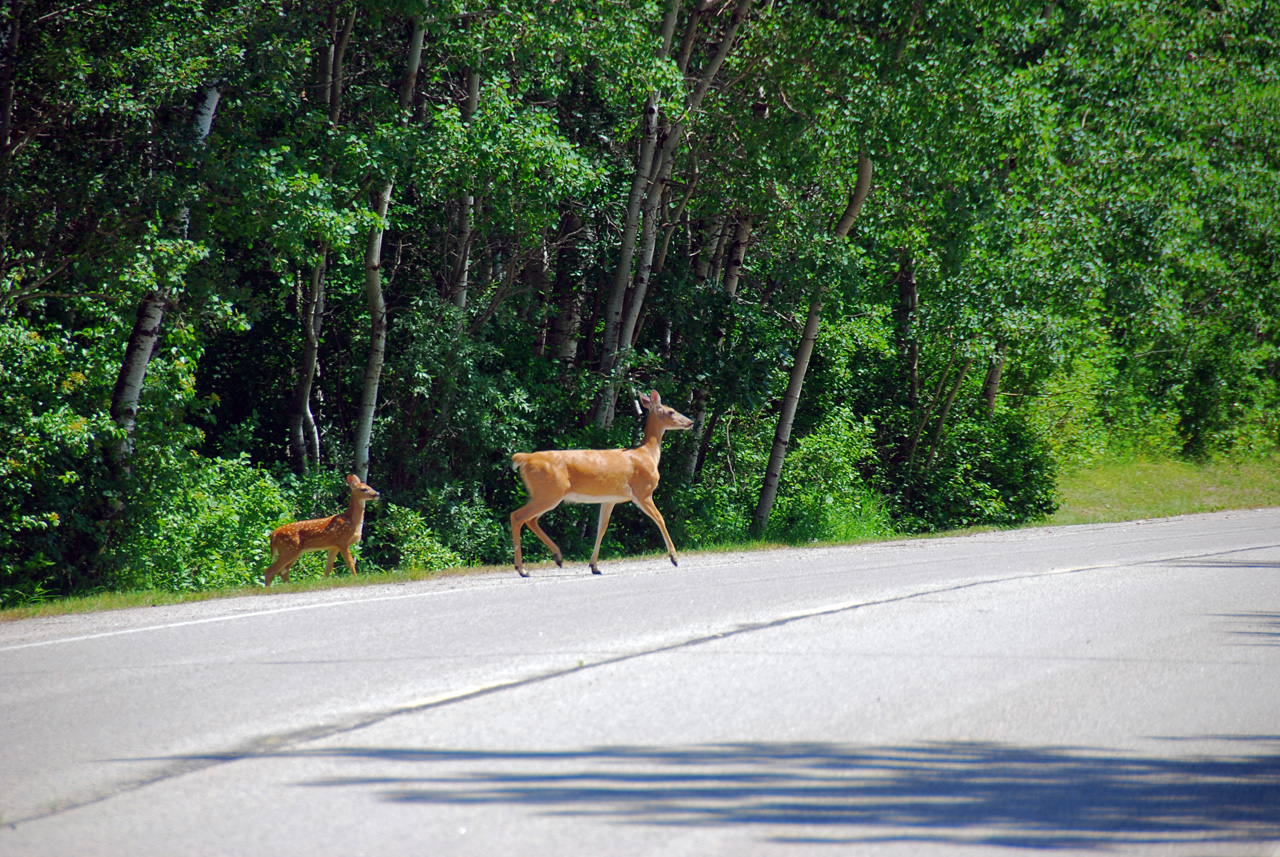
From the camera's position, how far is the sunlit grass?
26.5 metres

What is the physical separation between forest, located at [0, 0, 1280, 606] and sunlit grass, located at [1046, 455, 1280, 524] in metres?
1.28

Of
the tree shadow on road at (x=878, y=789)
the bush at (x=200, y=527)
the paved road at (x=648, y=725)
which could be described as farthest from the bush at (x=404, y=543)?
the tree shadow on road at (x=878, y=789)

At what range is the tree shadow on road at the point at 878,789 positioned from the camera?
4688mm

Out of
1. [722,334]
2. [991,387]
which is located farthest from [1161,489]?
[722,334]

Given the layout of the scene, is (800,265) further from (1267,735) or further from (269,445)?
(1267,735)

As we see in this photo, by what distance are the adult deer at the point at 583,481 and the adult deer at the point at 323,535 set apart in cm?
200

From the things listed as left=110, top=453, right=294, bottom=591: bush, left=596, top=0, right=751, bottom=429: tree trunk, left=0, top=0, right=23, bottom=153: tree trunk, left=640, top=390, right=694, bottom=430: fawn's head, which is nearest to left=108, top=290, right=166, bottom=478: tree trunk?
left=110, top=453, right=294, bottom=591: bush

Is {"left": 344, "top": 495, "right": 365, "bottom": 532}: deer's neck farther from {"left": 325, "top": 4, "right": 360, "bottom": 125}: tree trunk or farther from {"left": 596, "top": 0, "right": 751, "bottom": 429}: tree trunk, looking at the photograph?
{"left": 596, "top": 0, "right": 751, "bottom": 429}: tree trunk

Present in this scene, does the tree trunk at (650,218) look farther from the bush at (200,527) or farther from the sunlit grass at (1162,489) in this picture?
the sunlit grass at (1162,489)

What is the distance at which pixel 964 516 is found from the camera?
25547 mm

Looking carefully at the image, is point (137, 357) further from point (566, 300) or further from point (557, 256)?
point (566, 300)

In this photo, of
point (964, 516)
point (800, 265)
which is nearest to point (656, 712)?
point (800, 265)

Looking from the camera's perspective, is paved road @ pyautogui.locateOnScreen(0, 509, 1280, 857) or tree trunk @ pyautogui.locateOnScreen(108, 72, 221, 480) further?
tree trunk @ pyautogui.locateOnScreen(108, 72, 221, 480)

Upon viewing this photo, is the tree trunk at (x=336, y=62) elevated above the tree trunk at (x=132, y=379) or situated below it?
above
